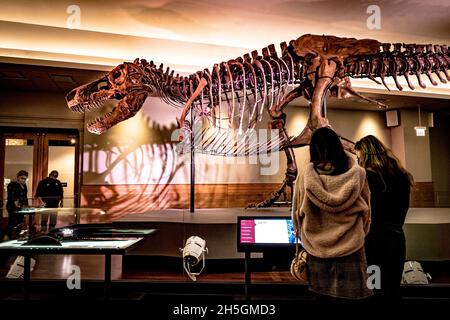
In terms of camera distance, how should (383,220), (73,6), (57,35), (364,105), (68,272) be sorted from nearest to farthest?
(383,220)
(68,272)
(73,6)
(57,35)
(364,105)

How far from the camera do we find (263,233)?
2.40m

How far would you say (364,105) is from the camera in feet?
23.8

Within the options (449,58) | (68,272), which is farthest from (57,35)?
(449,58)

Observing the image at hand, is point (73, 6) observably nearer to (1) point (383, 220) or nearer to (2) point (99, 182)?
(2) point (99, 182)

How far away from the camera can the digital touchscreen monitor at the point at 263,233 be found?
2375mm

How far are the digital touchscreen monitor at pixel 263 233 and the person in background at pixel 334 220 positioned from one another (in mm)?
698

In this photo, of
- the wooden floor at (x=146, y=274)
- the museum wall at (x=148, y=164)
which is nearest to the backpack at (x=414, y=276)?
the wooden floor at (x=146, y=274)

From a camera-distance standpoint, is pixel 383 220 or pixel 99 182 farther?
pixel 99 182

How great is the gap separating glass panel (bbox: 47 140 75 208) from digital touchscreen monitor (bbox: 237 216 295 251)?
15.7ft

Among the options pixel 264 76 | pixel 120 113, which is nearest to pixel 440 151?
pixel 264 76

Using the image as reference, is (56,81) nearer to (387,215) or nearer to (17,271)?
(17,271)

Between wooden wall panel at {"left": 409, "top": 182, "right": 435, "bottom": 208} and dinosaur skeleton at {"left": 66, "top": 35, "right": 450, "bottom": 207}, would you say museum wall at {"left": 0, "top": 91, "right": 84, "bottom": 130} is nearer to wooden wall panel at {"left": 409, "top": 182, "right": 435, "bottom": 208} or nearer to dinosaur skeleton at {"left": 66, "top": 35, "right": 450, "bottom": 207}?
dinosaur skeleton at {"left": 66, "top": 35, "right": 450, "bottom": 207}

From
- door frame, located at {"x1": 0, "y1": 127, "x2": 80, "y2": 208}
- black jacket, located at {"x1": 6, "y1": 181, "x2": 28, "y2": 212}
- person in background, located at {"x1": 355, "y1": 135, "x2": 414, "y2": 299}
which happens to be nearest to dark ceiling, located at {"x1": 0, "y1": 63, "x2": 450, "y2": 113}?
door frame, located at {"x1": 0, "y1": 127, "x2": 80, "y2": 208}

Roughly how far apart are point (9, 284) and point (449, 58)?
586 cm
